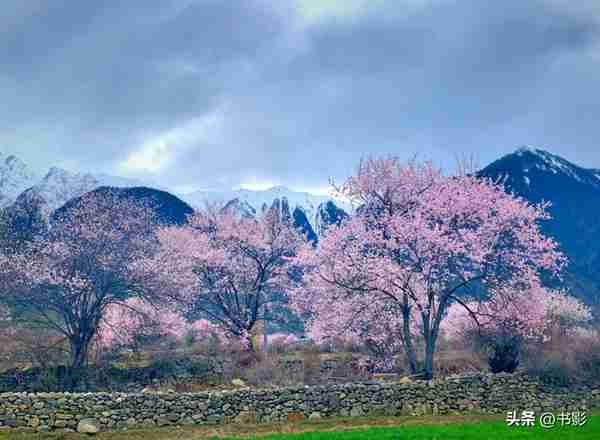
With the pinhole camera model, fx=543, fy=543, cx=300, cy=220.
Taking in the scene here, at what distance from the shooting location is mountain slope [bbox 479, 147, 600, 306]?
59531 millimetres

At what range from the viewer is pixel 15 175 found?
5669 cm

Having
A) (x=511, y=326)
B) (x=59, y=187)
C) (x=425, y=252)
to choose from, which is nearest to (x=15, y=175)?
(x=59, y=187)

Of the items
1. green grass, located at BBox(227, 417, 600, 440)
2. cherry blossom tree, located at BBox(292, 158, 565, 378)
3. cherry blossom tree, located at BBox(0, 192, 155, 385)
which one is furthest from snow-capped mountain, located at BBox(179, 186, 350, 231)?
green grass, located at BBox(227, 417, 600, 440)

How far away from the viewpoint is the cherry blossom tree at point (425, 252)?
20.0m

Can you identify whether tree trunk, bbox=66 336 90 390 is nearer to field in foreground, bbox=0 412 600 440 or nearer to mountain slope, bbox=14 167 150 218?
field in foreground, bbox=0 412 600 440

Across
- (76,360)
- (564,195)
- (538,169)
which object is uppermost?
(538,169)

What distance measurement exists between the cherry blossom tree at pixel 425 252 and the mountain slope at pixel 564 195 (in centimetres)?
3865

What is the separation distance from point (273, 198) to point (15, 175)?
27.0m

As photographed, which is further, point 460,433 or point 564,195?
point 564,195

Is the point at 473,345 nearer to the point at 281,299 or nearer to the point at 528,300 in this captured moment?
the point at 528,300

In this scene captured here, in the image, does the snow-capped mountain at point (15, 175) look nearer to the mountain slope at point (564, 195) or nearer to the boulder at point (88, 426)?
the boulder at point (88, 426)

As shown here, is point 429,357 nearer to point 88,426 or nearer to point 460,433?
point 460,433

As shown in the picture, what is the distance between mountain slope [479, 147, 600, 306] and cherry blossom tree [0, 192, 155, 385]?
44661 millimetres

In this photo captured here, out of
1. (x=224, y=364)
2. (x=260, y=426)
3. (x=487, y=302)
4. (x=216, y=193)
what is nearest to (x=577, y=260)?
(x=216, y=193)
